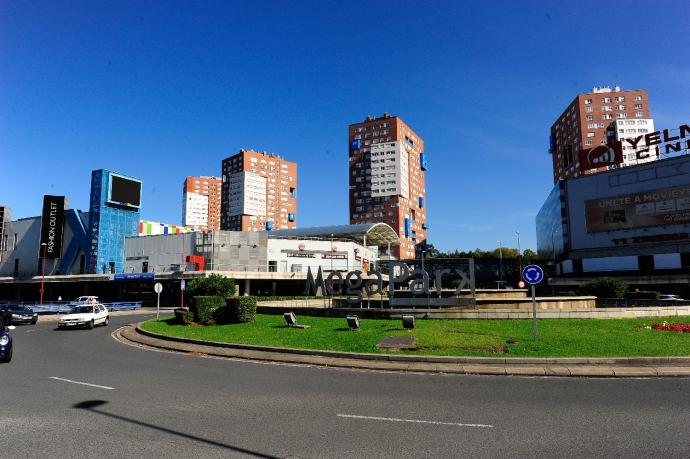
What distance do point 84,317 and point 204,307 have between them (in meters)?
7.84

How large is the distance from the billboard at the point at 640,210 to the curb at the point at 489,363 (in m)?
63.5

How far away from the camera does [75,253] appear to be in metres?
79.1

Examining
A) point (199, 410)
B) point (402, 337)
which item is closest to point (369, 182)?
point (402, 337)

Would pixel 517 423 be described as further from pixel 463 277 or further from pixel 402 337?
pixel 463 277

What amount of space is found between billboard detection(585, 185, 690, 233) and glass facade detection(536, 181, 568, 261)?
16.8ft

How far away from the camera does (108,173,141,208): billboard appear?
260 feet

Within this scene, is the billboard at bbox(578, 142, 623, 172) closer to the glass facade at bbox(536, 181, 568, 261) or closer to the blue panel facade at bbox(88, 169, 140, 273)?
the glass facade at bbox(536, 181, 568, 261)

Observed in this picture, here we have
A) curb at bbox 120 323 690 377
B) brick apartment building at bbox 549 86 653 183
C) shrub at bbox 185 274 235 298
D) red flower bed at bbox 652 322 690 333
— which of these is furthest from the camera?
brick apartment building at bbox 549 86 653 183

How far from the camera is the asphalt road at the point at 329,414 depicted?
6.45 meters

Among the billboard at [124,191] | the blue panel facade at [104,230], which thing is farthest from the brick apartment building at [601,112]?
the blue panel facade at [104,230]

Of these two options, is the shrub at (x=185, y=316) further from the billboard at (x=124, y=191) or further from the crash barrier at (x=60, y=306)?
the billboard at (x=124, y=191)

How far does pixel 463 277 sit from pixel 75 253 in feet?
246

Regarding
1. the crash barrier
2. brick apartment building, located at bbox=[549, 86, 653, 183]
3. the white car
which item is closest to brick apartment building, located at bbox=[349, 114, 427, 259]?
brick apartment building, located at bbox=[549, 86, 653, 183]

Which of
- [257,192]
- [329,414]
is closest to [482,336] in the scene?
Answer: [329,414]
